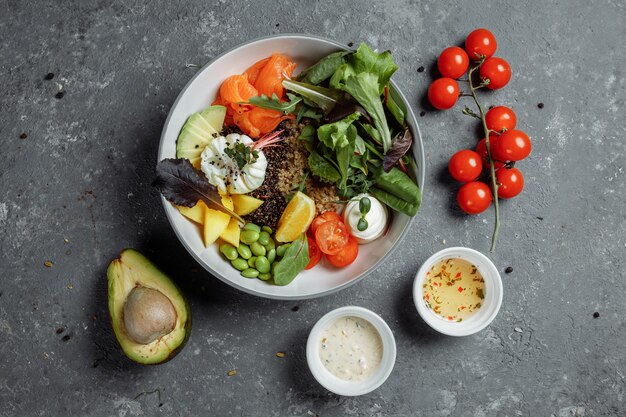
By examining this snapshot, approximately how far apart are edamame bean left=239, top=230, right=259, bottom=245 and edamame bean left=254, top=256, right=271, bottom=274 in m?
0.06

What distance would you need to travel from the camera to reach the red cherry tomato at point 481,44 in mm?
1996

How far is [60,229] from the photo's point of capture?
2.06 meters

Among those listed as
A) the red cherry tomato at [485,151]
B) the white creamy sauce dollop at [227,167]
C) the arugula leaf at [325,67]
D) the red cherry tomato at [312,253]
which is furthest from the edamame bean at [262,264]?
the red cherry tomato at [485,151]

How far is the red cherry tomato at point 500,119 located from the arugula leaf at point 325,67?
559 mm

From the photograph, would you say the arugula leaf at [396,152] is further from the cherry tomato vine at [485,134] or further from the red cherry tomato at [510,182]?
the red cherry tomato at [510,182]

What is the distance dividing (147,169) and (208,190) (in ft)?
1.24

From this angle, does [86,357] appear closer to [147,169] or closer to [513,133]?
[147,169]

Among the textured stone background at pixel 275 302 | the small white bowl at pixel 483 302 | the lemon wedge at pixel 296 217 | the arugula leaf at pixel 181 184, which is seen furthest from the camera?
the textured stone background at pixel 275 302

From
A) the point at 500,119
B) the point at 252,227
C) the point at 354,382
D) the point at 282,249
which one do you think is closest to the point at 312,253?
the point at 282,249

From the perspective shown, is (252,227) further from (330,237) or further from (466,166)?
(466,166)

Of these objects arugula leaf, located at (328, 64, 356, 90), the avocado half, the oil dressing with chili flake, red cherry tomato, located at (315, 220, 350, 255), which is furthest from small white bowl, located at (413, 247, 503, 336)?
the avocado half

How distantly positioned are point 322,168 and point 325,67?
1.02 ft

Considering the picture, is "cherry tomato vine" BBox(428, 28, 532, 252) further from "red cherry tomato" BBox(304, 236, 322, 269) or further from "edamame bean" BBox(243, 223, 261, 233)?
"edamame bean" BBox(243, 223, 261, 233)

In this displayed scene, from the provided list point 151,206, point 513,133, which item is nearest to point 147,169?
point 151,206
